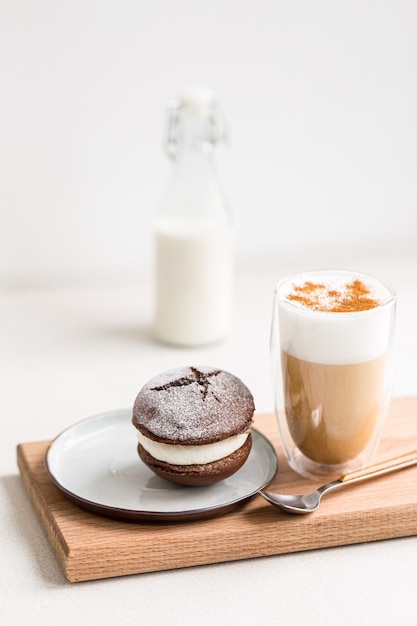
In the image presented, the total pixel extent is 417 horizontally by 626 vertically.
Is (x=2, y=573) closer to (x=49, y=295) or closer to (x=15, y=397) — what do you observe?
(x=15, y=397)

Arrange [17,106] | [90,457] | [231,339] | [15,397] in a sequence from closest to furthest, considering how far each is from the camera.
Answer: [90,457] < [15,397] < [231,339] < [17,106]

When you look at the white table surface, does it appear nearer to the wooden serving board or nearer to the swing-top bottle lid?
the wooden serving board

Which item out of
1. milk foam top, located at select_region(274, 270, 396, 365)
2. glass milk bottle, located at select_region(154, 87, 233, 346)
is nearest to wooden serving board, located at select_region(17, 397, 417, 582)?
milk foam top, located at select_region(274, 270, 396, 365)

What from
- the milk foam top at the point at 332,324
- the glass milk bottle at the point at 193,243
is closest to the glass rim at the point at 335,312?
the milk foam top at the point at 332,324

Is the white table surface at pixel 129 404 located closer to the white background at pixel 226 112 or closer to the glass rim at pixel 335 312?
the white background at pixel 226 112

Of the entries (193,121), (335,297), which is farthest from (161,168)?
(335,297)

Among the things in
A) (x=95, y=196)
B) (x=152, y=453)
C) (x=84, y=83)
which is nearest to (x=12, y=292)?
(x=95, y=196)
